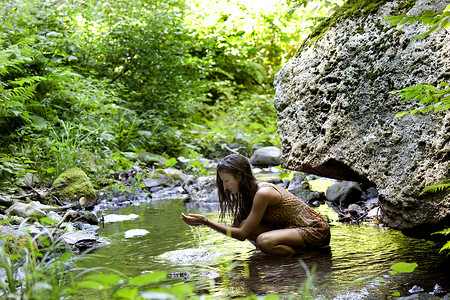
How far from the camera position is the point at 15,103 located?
5.74 m

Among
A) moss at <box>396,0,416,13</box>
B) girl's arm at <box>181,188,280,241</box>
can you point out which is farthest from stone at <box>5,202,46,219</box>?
moss at <box>396,0,416,13</box>

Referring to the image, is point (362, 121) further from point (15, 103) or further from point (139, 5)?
point (139, 5)

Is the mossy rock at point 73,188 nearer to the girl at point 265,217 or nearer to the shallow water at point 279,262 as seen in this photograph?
the shallow water at point 279,262

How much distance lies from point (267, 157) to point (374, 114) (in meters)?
6.84

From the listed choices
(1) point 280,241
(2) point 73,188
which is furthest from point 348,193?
(2) point 73,188

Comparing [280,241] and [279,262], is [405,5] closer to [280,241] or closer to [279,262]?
[280,241]

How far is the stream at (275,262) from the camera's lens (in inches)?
120

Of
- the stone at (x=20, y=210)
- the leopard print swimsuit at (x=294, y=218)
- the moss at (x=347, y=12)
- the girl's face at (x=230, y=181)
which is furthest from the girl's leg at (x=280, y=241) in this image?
the stone at (x=20, y=210)

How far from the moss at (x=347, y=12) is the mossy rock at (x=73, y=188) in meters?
3.84

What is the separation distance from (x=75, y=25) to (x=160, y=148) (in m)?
3.60

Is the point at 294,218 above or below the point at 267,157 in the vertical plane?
below

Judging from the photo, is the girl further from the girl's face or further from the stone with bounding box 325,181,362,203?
the stone with bounding box 325,181,362,203

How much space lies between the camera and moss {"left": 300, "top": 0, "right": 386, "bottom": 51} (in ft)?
15.2

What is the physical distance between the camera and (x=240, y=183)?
13.7ft
